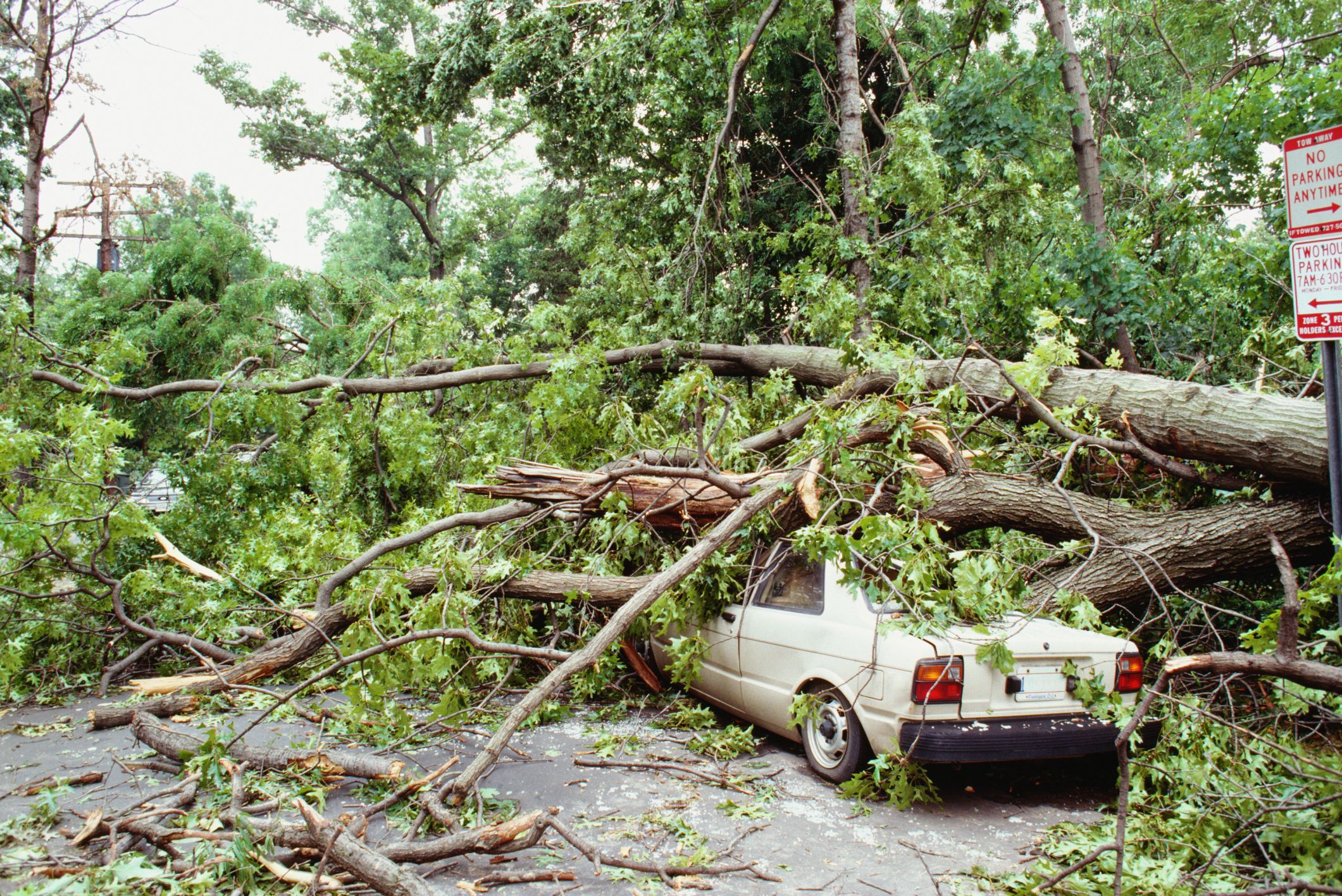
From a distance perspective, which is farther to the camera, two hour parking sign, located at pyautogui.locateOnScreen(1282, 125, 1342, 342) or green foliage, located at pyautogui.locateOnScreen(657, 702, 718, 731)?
green foliage, located at pyautogui.locateOnScreen(657, 702, 718, 731)

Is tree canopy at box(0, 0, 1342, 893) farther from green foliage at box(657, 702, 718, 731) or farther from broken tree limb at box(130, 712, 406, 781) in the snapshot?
green foliage at box(657, 702, 718, 731)

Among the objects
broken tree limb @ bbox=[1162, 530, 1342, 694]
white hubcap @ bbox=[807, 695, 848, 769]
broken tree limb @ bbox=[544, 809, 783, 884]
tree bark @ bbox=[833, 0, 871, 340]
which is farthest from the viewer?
tree bark @ bbox=[833, 0, 871, 340]

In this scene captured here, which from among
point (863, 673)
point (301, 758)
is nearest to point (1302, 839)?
point (863, 673)

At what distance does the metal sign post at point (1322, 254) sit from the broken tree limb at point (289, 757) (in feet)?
14.5

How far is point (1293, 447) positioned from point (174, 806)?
5929 mm

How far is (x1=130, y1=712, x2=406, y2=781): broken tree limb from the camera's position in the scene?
4164mm

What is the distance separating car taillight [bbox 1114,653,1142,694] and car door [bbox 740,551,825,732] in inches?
58.3

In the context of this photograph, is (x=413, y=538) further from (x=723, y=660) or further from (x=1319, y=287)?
(x=1319, y=287)

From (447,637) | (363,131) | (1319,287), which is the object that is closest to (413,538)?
(447,637)

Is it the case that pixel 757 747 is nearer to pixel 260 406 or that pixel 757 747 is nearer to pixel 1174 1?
pixel 260 406

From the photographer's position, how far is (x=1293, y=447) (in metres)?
4.60

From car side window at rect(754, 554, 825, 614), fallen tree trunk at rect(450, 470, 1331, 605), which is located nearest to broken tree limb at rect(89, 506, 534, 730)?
fallen tree trunk at rect(450, 470, 1331, 605)

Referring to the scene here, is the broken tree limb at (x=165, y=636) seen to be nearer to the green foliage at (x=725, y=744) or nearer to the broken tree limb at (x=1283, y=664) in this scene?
the green foliage at (x=725, y=744)

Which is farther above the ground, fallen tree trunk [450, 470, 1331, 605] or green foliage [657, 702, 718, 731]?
fallen tree trunk [450, 470, 1331, 605]
